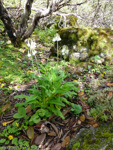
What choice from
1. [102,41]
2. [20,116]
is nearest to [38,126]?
[20,116]

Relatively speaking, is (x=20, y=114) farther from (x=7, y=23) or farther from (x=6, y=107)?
(x=7, y=23)

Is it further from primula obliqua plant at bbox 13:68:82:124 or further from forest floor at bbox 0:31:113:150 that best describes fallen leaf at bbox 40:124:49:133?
primula obliqua plant at bbox 13:68:82:124

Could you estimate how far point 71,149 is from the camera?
1.75m

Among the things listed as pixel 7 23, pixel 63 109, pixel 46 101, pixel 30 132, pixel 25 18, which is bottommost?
pixel 30 132

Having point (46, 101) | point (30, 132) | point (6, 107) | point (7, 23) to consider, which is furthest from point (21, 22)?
point (30, 132)

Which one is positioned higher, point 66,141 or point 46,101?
point 46,101

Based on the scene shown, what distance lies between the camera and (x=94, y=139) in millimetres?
1811

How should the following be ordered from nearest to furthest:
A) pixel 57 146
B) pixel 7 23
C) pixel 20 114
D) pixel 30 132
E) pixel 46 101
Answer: pixel 57 146 < pixel 30 132 < pixel 20 114 < pixel 46 101 < pixel 7 23

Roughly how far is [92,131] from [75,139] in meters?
0.34

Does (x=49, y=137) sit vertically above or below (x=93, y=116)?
below

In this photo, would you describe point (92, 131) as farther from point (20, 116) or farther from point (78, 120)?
point (20, 116)

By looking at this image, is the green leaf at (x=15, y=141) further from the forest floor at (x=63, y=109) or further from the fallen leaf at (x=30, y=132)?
the fallen leaf at (x=30, y=132)

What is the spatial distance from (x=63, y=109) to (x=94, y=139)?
2.80 ft

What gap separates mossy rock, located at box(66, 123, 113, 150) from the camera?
1672mm
